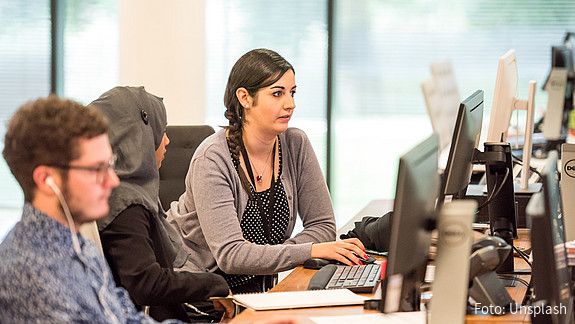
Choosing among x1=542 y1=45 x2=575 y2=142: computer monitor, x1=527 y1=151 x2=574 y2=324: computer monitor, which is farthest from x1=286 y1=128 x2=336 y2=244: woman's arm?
x1=542 y1=45 x2=575 y2=142: computer monitor

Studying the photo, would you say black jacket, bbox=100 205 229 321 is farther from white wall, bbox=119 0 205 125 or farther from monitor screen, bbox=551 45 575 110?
monitor screen, bbox=551 45 575 110

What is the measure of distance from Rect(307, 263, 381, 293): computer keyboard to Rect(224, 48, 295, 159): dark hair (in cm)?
63

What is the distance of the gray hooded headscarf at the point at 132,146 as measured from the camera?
2.79 meters

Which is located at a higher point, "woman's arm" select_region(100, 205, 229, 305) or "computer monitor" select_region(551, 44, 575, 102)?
"computer monitor" select_region(551, 44, 575, 102)

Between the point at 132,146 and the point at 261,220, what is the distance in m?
0.79

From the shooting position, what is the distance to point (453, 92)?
6.40m

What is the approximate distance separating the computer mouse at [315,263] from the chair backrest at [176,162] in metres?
0.89

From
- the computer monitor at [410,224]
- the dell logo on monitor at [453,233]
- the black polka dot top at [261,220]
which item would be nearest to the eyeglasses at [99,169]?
the computer monitor at [410,224]

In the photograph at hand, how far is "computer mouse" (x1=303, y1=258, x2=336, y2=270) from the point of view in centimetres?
323

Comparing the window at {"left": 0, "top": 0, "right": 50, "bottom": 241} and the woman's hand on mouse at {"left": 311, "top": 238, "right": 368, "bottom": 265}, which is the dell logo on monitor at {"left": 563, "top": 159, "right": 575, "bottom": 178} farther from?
the window at {"left": 0, "top": 0, "right": 50, "bottom": 241}

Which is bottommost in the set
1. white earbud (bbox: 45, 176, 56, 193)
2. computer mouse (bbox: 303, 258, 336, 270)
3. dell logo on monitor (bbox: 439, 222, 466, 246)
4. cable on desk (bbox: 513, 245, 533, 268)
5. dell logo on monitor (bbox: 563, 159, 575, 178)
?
computer mouse (bbox: 303, 258, 336, 270)

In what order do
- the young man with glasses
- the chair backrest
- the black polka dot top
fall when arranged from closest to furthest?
the young man with glasses
the black polka dot top
the chair backrest

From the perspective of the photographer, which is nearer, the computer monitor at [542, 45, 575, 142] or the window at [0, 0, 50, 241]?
the computer monitor at [542, 45, 575, 142]

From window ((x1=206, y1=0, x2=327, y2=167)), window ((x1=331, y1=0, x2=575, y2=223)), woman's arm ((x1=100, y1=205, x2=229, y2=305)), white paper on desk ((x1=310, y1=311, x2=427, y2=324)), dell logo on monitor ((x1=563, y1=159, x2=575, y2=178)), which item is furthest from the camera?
window ((x1=206, y1=0, x2=327, y2=167))
